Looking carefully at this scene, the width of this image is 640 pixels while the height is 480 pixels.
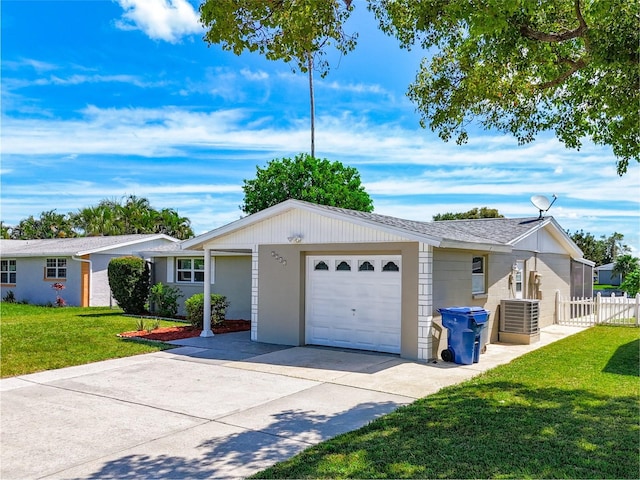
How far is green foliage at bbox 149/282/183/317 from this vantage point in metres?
18.9

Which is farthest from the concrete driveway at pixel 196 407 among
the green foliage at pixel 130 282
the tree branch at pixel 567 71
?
the green foliage at pixel 130 282

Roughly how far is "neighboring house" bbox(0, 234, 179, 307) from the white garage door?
1250cm

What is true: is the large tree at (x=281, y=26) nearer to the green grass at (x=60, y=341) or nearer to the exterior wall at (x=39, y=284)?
the green grass at (x=60, y=341)

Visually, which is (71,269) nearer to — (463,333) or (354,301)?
(354,301)

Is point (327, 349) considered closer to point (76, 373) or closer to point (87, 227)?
point (76, 373)

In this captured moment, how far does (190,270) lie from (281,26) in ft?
45.1

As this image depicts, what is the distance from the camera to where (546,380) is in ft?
28.1

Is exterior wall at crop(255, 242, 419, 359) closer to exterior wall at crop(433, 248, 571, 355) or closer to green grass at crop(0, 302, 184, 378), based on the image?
exterior wall at crop(433, 248, 571, 355)

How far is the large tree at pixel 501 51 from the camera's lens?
19.8ft

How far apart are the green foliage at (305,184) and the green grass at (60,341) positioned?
1251 cm

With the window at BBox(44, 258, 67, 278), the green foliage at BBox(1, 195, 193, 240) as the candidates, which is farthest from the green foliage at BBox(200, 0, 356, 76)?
the green foliage at BBox(1, 195, 193, 240)

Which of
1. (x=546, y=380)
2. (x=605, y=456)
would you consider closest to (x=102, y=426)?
(x=605, y=456)

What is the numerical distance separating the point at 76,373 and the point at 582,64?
32.6ft

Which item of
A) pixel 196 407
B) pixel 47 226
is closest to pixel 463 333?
pixel 196 407
